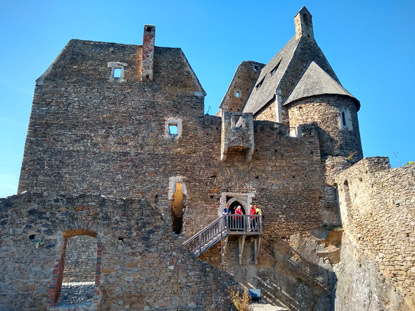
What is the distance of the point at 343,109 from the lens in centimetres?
1830

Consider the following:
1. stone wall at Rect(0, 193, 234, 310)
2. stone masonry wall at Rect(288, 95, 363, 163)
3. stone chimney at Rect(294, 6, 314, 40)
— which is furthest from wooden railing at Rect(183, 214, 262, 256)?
stone chimney at Rect(294, 6, 314, 40)

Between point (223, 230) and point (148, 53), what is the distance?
33.2 ft

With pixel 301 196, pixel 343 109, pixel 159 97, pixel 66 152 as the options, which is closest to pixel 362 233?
pixel 301 196

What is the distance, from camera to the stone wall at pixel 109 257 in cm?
875

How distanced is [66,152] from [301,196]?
36.9 feet

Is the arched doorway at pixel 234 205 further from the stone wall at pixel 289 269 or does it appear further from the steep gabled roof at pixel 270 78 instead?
the steep gabled roof at pixel 270 78

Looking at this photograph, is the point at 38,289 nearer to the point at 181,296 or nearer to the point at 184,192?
the point at 181,296

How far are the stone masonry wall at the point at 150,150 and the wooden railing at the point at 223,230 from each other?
0.77m

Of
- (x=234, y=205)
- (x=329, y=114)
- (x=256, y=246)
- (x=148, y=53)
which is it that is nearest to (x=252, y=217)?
(x=256, y=246)

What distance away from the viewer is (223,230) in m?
14.3

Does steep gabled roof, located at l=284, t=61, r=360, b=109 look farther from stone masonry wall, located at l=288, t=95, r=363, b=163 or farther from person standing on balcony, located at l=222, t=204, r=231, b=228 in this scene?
person standing on balcony, located at l=222, t=204, r=231, b=228

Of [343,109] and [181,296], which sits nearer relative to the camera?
[181,296]

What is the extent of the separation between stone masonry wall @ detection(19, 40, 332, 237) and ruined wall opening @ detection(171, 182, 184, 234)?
463 mm

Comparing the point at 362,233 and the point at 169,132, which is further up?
the point at 169,132
